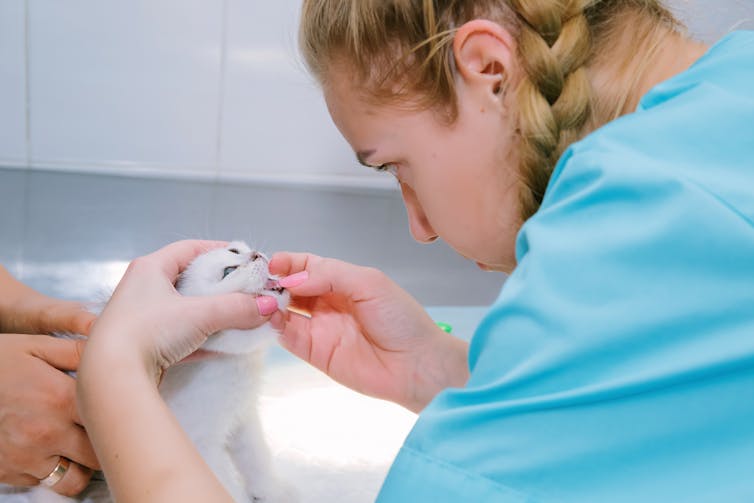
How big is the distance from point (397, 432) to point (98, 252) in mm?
864

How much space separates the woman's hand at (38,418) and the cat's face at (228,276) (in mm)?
141

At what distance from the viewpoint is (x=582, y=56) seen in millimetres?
598

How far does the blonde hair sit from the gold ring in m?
0.48

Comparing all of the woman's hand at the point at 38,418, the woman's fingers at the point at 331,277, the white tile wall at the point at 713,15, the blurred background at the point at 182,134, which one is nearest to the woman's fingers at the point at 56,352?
the woman's hand at the point at 38,418

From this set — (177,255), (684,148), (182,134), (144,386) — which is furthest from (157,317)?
(182,134)

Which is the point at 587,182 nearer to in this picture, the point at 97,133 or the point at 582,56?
the point at 582,56

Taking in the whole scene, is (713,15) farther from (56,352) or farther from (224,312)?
(56,352)

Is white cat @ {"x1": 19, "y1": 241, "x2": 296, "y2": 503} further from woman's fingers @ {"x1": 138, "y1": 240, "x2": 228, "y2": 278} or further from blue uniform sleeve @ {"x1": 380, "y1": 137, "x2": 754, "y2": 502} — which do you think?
blue uniform sleeve @ {"x1": 380, "y1": 137, "x2": 754, "y2": 502}

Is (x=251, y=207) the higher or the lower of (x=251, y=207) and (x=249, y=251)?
the lower

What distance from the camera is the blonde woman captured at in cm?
44

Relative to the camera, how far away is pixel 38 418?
2.43ft

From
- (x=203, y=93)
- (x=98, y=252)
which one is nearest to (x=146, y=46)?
(x=203, y=93)

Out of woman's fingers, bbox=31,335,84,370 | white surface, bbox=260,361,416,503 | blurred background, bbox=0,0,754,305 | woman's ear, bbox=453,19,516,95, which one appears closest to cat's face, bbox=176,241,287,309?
woman's fingers, bbox=31,335,84,370

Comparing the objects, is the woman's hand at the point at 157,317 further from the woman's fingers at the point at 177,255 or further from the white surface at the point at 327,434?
the white surface at the point at 327,434
